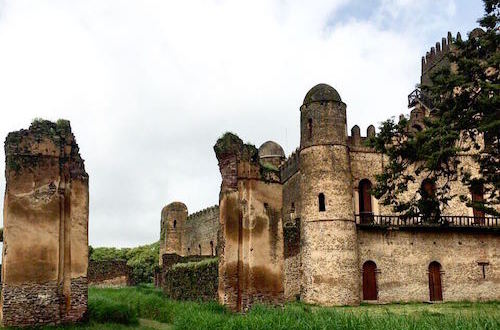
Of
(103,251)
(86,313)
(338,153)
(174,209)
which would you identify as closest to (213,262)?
(86,313)

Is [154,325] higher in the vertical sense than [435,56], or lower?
lower

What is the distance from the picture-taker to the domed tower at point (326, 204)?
27312 millimetres

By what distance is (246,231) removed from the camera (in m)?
16.7

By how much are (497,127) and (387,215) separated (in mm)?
14804

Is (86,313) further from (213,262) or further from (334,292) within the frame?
(334,292)

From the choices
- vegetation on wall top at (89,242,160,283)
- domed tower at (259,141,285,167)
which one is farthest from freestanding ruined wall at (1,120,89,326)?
vegetation on wall top at (89,242,160,283)

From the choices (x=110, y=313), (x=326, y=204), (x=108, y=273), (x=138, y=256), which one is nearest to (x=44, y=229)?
(x=110, y=313)

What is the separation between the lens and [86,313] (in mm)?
15188

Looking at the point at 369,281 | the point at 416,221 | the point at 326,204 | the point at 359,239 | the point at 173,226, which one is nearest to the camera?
the point at 326,204

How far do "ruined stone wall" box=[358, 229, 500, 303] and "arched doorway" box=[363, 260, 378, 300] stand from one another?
7.2 inches

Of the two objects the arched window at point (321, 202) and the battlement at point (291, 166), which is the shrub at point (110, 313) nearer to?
the arched window at point (321, 202)

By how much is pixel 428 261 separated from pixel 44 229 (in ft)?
64.2

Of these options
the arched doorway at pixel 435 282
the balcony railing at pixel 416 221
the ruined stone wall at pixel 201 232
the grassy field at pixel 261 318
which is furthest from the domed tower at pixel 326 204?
the ruined stone wall at pixel 201 232

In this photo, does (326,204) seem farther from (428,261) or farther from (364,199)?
(428,261)
